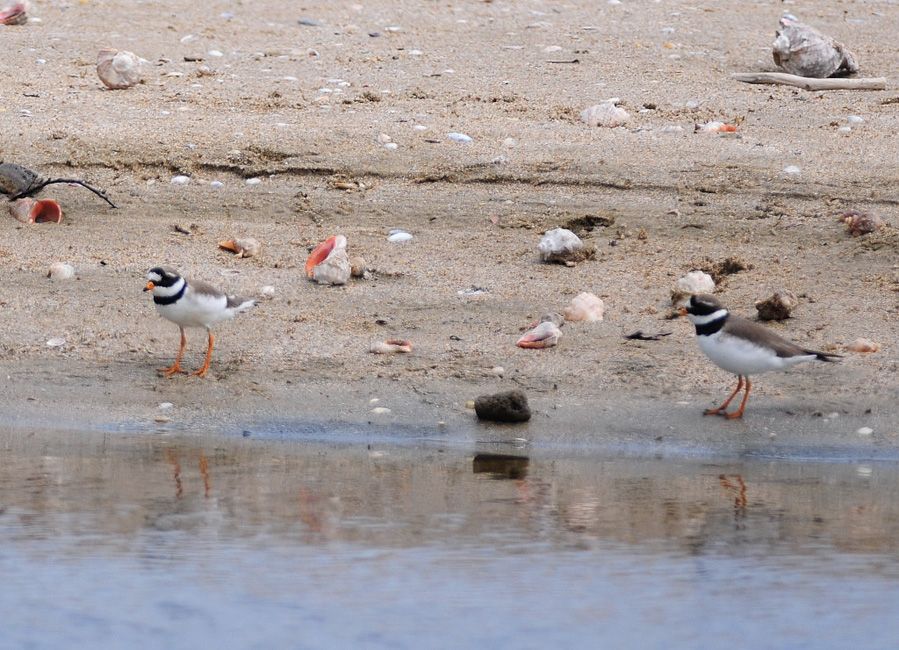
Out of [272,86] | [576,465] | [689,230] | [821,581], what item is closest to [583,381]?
[576,465]

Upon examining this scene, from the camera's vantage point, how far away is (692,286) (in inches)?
356

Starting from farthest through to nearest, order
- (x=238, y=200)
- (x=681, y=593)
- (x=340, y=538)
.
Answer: (x=238, y=200) → (x=340, y=538) → (x=681, y=593)

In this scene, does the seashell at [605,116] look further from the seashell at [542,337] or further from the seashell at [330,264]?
the seashell at [542,337]

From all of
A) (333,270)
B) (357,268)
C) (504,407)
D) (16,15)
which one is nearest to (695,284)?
(504,407)

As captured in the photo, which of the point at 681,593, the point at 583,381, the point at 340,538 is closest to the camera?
the point at 681,593

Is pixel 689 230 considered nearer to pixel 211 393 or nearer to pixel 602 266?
pixel 602 266

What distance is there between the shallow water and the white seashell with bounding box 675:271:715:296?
5.66 feet

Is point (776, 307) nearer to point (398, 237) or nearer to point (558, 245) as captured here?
point (558, 245)

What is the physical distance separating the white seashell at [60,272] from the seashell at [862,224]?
4989 millimetres

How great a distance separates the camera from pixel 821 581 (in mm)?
5766

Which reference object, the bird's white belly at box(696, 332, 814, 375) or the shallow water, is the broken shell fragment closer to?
the shallow water

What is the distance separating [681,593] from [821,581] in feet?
1.91

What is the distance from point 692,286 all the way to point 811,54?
405 cm

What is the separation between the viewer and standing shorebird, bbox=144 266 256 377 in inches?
328
